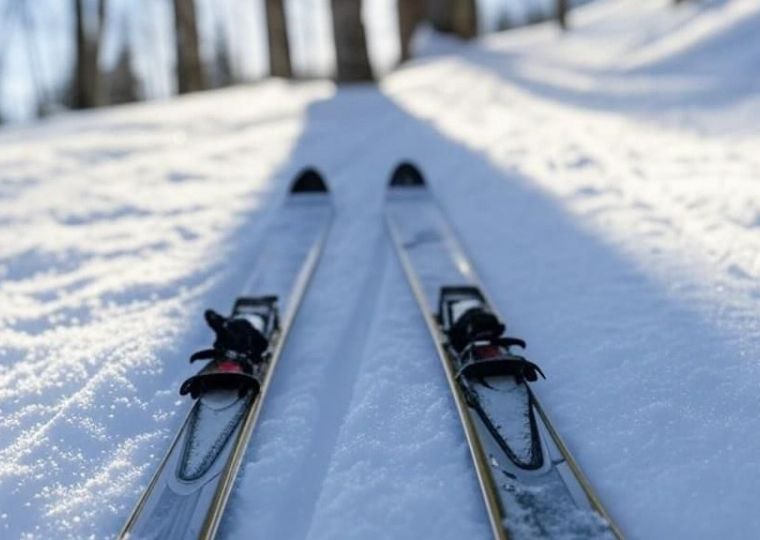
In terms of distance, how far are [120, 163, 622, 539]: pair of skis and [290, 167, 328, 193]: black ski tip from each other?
1.10 m

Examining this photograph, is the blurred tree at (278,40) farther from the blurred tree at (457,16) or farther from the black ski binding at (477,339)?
the black ski binding at (477,339)

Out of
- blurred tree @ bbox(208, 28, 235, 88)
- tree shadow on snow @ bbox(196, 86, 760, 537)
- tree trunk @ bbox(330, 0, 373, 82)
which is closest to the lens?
tree shadow on snow @ bbox(196, 86, 760, 537)

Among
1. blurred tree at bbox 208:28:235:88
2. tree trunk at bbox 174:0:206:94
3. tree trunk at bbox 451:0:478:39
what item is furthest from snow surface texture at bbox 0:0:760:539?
blurred tree at bbox 208:28:235:88

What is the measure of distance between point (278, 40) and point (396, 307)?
8.86 metres

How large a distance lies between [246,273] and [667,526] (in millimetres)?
2196

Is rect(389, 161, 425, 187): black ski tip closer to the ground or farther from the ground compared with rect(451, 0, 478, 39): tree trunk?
closer to the ground

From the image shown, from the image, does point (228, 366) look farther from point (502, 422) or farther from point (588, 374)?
point (588, 374)

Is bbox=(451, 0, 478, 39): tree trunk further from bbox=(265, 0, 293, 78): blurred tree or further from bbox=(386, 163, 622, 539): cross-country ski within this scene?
bbox=(386, 163, 622, 539): cross-country ski

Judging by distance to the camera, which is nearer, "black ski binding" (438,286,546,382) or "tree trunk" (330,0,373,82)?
"black ski binding" (438,286,546,382)

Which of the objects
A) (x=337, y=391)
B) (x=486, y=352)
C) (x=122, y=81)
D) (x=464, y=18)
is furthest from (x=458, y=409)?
(x=122, y=81)

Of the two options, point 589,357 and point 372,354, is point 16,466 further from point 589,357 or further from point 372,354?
point 589,357

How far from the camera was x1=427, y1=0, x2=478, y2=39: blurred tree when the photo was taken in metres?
10.7

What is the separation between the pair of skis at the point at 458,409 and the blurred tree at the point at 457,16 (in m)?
8.71

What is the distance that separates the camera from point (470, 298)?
8.23ft
